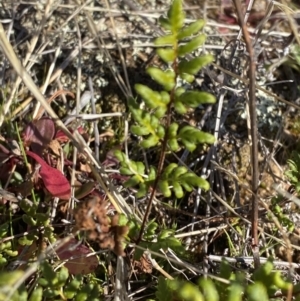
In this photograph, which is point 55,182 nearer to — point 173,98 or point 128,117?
point 128,117

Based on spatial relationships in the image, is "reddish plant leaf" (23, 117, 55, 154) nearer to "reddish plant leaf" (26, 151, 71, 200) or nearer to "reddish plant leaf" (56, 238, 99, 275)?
"reddish plant leaf" (26, 151, 71, 200)

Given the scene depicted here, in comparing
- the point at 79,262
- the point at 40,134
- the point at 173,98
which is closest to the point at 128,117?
the point at 40,134

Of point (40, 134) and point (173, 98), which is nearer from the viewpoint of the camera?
point (173, 98)

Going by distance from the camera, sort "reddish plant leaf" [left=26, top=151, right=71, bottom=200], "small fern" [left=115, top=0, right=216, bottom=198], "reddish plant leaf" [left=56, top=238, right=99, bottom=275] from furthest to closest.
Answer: "reddish plant leaf" [left=26, top=151, right=71, bottom=200]
"reddish plant leaf" [left=56, top=238, right=99, bottom=275]
"small fern" [left=115, top=0, right=216, bottom=198]

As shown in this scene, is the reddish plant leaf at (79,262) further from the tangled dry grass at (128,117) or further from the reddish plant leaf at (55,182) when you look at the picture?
A: the reddish plant leaf at (55,182)

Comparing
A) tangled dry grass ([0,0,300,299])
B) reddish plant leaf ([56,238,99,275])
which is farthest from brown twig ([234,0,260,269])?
reddish plant leaf ([56,238,99,275])
